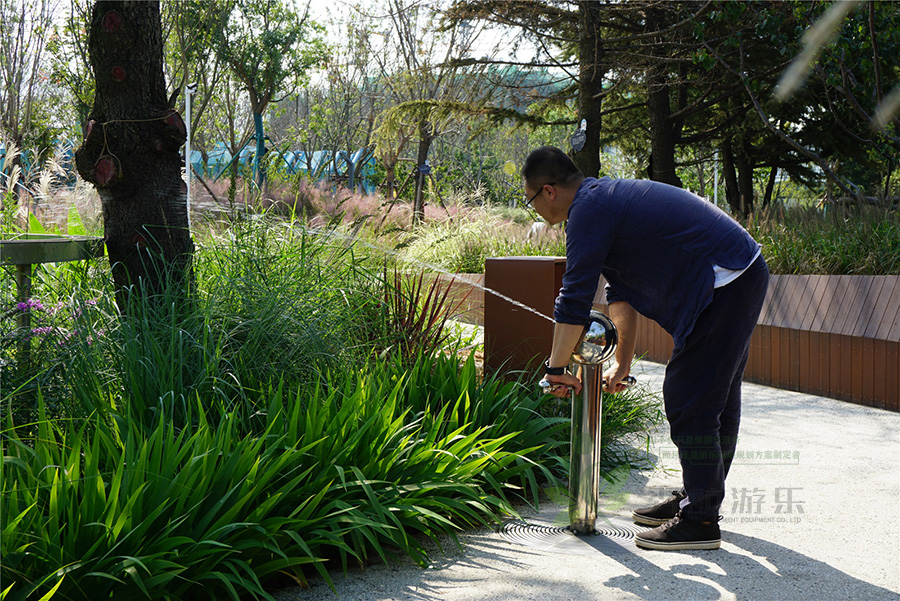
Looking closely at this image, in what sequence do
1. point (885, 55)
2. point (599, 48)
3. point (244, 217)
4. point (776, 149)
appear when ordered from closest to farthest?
point (244, 217)
point (885, 55)
point (599, 48)
point (776, 149)

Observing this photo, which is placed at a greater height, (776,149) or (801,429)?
(776,149)

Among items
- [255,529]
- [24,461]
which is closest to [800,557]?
[255,529]

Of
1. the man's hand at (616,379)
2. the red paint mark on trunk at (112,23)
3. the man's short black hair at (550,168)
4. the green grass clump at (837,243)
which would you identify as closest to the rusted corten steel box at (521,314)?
the man's hand at (616,379)

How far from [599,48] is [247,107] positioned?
19.9 metres

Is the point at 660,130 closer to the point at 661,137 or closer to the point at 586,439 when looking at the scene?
the point at 661,137

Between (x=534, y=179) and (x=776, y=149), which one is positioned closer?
(x=534, y=179)

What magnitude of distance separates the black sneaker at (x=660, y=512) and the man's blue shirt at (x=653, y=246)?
2.72 feet

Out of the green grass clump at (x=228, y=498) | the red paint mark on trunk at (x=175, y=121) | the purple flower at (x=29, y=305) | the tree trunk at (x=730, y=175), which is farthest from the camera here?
the tree trunk at (x=730, y=175)

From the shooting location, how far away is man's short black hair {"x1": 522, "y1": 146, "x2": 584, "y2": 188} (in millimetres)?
3012

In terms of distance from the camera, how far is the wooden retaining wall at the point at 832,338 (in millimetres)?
5715

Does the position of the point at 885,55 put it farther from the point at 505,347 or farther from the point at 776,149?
the point at 776,149

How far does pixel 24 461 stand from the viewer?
97.3 inches

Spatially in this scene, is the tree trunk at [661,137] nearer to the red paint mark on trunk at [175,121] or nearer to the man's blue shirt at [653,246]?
the red paint mark on trunk at [175,121]

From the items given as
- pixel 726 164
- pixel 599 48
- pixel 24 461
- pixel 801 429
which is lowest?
pixel 801 429
